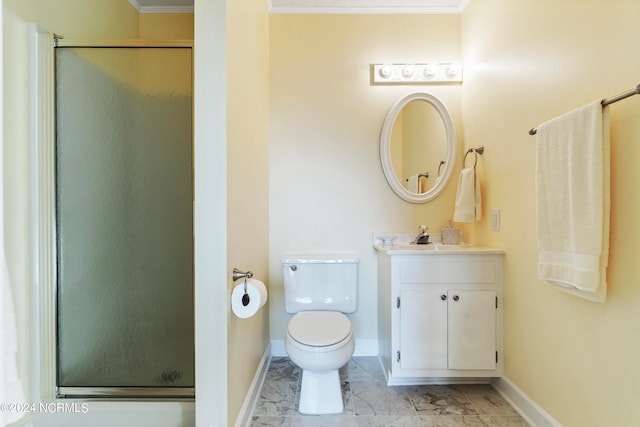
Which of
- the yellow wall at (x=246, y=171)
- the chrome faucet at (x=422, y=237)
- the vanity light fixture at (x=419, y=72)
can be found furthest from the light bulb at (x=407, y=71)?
the chrome faucet at (x=422, y=237)

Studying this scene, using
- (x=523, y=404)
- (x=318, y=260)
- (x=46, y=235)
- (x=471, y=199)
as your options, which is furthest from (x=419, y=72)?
(x=46, y=235)

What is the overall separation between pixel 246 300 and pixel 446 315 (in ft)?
3.84

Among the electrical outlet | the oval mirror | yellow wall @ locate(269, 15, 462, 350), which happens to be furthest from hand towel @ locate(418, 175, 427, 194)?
the electrical outlet

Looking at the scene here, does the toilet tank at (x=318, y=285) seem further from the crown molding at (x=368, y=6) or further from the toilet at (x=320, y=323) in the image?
the crown molding at (x=368, y=6)

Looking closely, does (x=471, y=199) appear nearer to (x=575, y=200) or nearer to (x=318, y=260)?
(x=575, y=200)

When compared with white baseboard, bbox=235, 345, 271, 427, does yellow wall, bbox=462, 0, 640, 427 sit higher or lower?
higher

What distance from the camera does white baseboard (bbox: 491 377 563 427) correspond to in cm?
149

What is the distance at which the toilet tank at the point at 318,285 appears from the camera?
2.12m

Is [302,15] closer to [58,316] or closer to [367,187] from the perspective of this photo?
[367,187]

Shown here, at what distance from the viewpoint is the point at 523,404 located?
1.64 m

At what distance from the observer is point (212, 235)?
4.19ft

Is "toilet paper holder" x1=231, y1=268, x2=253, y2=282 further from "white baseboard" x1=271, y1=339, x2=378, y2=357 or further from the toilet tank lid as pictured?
"white baseboard" x1=271, y1=339, x2=378, y2=357

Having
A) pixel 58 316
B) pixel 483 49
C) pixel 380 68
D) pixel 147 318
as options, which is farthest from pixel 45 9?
pixel 483 49

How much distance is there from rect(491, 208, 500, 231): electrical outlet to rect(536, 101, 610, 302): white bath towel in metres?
0.51
